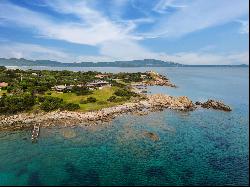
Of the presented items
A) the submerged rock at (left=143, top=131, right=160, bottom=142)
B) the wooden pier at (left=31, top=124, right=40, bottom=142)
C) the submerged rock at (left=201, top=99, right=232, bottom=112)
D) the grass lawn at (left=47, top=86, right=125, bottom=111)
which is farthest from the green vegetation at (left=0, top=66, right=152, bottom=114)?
the submerged rock at (left=201, top=99, right=232, bottom=112)

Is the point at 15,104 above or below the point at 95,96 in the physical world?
above

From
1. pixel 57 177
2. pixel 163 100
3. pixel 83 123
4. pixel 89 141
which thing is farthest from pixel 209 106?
pixel 57 177

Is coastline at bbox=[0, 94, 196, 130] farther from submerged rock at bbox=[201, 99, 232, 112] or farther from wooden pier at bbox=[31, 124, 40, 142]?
submerged rock at bbox=[201, 99, 232, 112]

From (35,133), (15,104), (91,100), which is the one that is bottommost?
(35,133)

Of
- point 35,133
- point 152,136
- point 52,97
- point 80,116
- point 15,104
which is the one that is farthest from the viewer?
point 52,97

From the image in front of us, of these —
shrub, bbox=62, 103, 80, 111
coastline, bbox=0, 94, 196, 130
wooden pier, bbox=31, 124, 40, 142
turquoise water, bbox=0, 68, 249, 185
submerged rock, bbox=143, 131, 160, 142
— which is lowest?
turquoise water, bbox=0, 68, 249, 185

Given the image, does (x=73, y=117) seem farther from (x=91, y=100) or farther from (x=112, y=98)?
(x=112, y=98)

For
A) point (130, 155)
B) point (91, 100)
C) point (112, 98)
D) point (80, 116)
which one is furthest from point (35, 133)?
point (112, 98)

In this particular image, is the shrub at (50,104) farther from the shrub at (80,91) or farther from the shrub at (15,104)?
the shrub at (80,91)

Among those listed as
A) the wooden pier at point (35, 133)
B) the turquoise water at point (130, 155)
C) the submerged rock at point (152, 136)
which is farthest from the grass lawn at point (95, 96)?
the submerged rock at point (152, 136)
